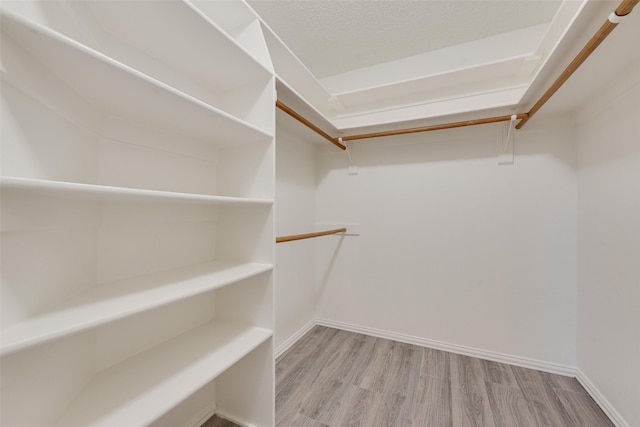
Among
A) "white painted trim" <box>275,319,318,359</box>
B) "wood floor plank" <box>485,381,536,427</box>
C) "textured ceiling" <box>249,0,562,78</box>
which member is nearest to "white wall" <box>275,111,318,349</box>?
"white painted trim" <box>275,319,318,359</box>

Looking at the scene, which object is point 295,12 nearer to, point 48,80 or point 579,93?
point 48,80

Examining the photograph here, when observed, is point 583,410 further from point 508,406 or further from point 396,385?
point 396,385

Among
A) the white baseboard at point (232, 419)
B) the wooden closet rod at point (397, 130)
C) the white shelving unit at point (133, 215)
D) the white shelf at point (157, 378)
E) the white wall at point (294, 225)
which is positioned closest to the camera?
the white shelving unit at point (133, 215)

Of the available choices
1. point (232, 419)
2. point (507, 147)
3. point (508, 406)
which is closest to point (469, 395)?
point (508, 406)

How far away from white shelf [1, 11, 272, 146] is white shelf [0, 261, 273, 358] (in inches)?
25.4

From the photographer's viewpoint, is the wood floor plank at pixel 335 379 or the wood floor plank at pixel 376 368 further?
the wood floor plank at pixel 376 368

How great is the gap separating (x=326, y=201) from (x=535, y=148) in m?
1.68

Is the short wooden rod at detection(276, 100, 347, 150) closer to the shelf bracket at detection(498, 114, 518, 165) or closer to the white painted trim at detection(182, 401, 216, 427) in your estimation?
the shelf bracket at detection(498, 114, 518, 165)

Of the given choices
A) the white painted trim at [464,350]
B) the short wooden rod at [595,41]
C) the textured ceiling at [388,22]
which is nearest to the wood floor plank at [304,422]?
the white painted trim at [464,350]

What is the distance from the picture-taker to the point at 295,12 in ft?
5.49

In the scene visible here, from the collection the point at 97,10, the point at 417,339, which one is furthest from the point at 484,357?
the point at 97,10

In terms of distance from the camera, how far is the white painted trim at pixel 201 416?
1.26 meters

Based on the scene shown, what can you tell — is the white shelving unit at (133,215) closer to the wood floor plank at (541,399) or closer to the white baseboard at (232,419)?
the white baseboard at (232,419)

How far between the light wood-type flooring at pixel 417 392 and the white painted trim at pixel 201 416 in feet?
1.21
